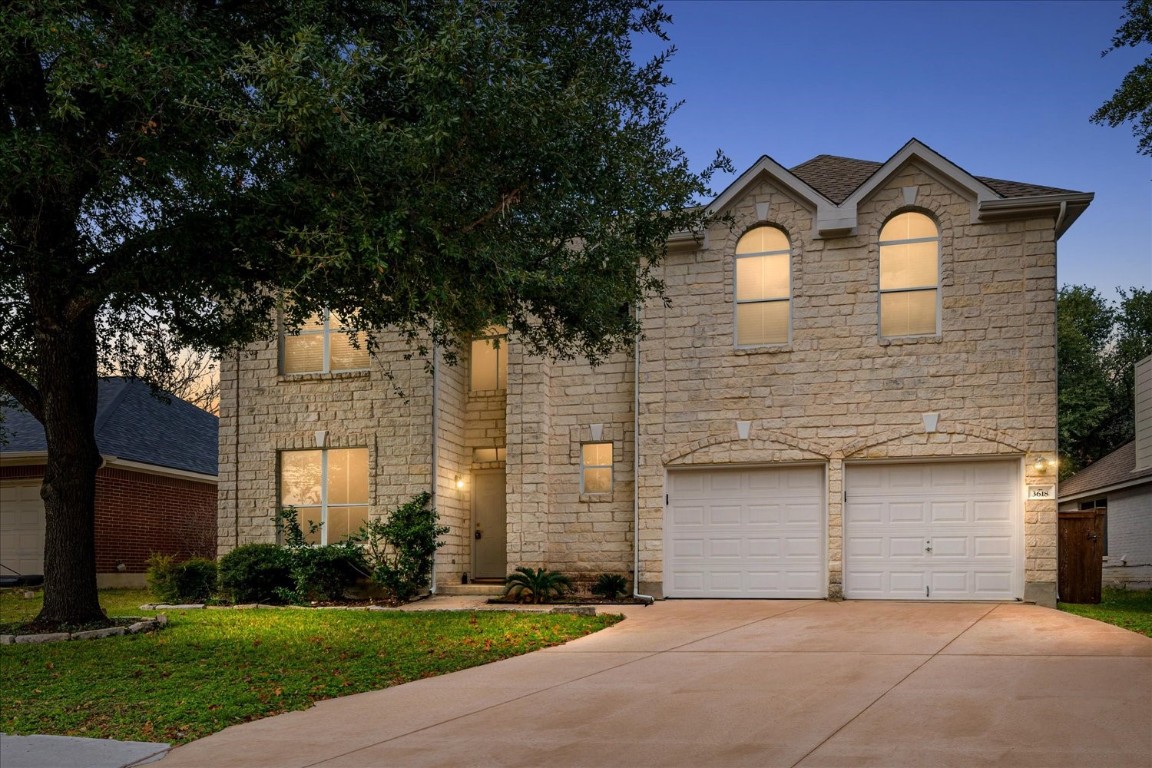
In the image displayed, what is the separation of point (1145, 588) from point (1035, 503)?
11103 mm

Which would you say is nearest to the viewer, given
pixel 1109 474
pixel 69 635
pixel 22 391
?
pixel 69 635

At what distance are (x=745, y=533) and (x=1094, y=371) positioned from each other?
1124 inches

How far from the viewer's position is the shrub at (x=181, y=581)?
17.4 meters

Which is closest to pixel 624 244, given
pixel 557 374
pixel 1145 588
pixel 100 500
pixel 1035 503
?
pixel 557 374

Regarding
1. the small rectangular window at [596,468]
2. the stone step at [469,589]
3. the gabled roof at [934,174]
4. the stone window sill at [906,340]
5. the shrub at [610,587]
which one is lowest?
the stone step at [469,589]

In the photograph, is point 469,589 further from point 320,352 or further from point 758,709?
point 758,709

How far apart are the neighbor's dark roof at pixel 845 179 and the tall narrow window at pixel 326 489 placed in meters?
9.47

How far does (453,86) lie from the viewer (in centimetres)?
894

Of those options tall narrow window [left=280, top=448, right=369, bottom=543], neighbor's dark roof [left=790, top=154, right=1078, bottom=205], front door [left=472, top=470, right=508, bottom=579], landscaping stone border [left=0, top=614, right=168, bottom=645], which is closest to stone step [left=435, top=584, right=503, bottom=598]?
front door [left=472, top=470, right=508, bottom=579]

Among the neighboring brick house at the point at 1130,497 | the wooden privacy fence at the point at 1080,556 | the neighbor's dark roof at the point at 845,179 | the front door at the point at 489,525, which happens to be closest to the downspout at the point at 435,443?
the front door at the point at 489,525

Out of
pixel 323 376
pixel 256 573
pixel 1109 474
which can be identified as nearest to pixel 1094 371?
pixel 1109 474

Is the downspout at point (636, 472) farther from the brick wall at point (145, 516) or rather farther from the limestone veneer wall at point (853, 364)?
the brick wall at point (145, 516)

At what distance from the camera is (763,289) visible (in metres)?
16.6

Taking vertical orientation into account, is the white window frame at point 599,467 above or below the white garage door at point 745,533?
above
